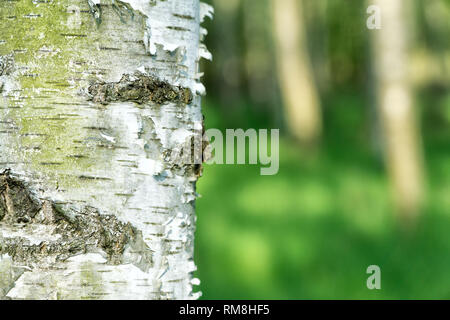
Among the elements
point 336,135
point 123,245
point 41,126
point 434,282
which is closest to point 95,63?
point 41,126

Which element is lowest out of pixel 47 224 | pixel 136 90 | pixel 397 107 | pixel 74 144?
pixel 47 224

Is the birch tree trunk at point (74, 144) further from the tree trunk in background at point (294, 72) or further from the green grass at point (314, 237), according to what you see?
the tree trunk in background at point (294, 72)

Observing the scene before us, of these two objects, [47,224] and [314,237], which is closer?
[47,224]

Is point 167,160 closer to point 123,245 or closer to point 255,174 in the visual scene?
point 123,245

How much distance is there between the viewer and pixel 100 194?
1.30 m

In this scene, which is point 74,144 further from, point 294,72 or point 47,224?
point 294,72

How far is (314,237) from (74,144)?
5.18 meters

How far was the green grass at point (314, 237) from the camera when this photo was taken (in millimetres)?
5277

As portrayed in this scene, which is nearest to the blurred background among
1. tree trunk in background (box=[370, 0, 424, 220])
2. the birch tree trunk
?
tree trunk in background (box=[370, 0, 424, 220])

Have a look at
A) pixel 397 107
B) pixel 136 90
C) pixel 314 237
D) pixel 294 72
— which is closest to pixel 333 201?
pixel 314 237

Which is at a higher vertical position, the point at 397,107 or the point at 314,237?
the point at 397,107

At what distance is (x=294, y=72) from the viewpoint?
35.8 feet

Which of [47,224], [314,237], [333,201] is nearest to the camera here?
[47,224]

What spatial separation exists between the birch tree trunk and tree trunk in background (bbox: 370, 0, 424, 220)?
5.34m
